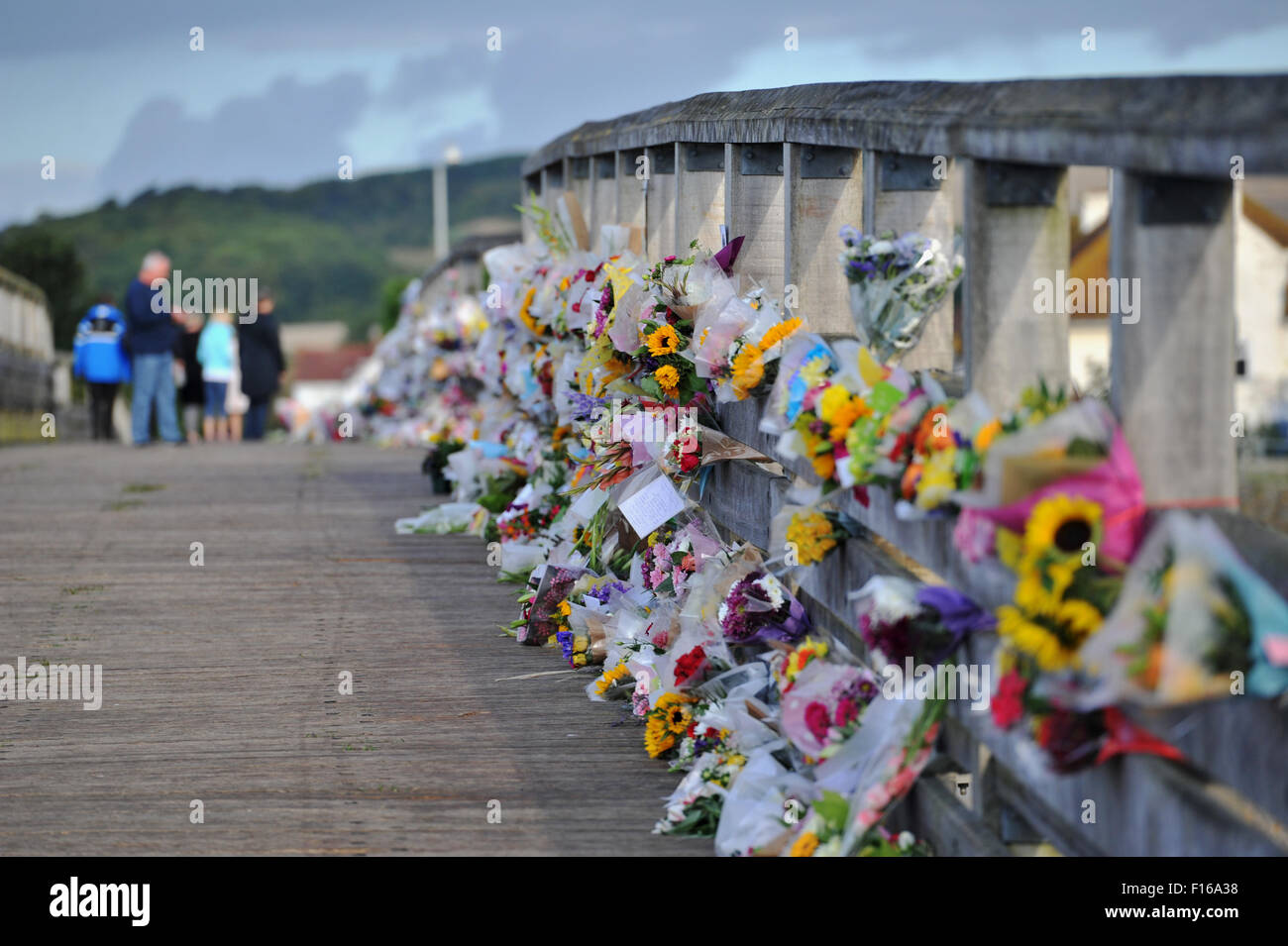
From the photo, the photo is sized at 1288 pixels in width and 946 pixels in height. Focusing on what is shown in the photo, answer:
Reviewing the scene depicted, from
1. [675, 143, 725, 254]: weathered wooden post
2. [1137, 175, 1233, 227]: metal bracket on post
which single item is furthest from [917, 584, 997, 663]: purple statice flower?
[675, 143, 725, 254]: weathered wooden post

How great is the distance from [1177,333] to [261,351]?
49.9 ft

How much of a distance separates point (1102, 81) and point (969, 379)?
73 cm

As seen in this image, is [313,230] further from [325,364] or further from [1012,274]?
[1012,274]

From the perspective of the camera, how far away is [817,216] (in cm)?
509

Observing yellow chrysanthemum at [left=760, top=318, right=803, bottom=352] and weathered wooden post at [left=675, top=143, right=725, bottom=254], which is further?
weathered wooden post at [left=675, top=143, right=725, bottom=254]

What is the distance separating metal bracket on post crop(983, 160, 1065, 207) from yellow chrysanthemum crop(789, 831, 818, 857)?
1361 mm

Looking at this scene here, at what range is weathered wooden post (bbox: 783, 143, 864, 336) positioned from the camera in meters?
5.07

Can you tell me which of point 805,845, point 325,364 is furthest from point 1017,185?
point 325,364

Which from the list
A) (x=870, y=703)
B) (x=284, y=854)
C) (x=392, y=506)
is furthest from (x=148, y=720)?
(x=392, y=506)

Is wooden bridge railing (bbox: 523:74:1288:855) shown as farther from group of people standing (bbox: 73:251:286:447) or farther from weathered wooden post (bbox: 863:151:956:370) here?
group of people standing (bbox: 73:251:286:447)

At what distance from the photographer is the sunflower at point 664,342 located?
5.46m

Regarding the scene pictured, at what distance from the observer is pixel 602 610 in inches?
228

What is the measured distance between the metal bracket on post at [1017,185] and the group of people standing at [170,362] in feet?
40.3

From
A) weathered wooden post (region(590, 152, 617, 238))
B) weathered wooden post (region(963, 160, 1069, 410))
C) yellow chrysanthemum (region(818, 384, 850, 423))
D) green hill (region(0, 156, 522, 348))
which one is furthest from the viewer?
green hill (region(0, 156, 522, 348))
